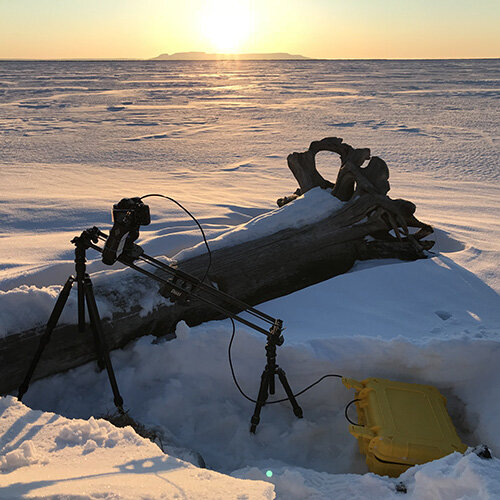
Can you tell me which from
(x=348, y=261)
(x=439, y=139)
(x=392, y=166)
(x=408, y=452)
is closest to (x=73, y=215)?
(x=348, y=261)

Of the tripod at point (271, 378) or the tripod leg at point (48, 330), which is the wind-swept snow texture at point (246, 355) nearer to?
the tripod at point (271, 378)

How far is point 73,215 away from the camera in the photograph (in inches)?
242

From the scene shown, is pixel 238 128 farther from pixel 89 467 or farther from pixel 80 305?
pixel 89 467

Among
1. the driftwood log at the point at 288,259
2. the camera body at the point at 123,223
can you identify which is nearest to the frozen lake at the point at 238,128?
the driftwood log at the point at 288,259

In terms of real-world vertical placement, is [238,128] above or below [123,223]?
above

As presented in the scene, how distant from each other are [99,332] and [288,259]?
5.82ft

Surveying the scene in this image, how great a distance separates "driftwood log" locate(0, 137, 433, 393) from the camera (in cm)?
304

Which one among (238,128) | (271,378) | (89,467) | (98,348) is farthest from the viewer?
(238,128)

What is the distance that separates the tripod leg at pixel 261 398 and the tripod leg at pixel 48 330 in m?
1.29

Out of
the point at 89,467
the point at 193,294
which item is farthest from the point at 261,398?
the point at 89,467

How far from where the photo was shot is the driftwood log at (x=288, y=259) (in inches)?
120

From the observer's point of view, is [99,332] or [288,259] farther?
[288,259]

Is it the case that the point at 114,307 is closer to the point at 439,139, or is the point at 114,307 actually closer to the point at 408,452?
the point at 408,452

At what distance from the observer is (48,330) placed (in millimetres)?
2799
